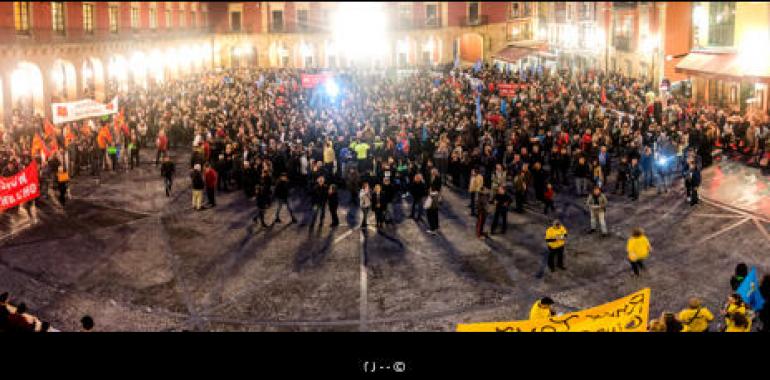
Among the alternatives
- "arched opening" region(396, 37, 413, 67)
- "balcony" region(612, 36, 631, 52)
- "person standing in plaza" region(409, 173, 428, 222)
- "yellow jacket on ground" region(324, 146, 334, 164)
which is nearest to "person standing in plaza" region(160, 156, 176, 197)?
"yellow jacket on ground" region(324, 146, 334, 164)

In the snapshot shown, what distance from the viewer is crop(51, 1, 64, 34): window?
1452 inches

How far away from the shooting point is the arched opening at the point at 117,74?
4375 centimetres

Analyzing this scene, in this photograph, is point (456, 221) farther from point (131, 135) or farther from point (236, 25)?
point (236, 25)

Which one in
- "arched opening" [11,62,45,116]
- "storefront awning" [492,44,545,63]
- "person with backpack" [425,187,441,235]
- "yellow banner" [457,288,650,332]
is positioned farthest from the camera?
"storefront awning" [492,44,545,63]

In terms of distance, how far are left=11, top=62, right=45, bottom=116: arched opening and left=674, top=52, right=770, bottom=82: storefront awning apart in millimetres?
30264

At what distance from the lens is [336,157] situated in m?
22.2

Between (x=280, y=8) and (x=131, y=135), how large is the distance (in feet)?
150

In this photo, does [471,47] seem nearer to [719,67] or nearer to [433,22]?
[433,22]

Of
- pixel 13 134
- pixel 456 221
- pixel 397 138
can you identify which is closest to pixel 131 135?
pixel 13 134

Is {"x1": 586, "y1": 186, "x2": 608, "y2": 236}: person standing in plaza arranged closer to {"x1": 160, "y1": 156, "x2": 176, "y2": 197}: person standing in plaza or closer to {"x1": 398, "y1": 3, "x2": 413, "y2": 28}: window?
{"x1": 160, "y1": 156, "x2": 176, "y2": 197}: person standing in plaza

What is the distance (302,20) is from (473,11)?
16710 mm

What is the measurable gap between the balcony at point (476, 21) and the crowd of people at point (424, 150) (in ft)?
109

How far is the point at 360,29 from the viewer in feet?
222

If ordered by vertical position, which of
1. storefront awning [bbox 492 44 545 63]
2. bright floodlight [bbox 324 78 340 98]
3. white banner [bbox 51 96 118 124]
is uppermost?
storefront awning [bbox 492 44 545 63]
